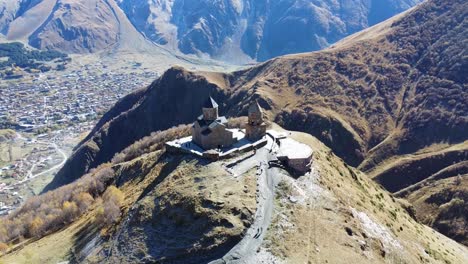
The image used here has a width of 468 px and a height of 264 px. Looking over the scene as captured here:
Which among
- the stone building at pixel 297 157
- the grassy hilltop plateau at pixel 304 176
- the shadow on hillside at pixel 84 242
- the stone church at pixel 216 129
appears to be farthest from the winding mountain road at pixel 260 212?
the shadow on hillside at pixel 84 242

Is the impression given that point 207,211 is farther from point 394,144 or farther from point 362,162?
point 394,144

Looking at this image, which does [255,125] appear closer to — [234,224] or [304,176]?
[304,176]

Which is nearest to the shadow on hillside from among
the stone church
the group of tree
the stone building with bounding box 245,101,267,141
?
the group of tree

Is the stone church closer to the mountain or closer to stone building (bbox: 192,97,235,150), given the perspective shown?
stone building (bbox: 192,97,235,150)

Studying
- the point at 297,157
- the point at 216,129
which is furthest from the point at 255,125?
the point at 297,157

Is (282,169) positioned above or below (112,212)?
above

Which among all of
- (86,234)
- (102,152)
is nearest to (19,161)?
(102,152)

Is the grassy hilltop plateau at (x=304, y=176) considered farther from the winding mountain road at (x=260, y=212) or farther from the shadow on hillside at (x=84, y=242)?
the winding mountain road at (x=260, y=212)
